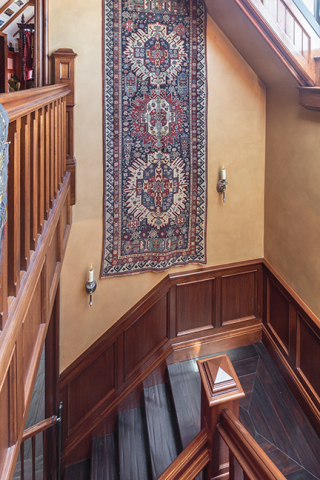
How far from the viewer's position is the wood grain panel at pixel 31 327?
3.52ft

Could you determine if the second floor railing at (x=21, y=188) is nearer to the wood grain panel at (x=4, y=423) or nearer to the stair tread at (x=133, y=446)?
the wood grain panel at (x=4, y=423)

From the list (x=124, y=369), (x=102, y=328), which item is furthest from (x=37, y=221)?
(x=124, y=369)

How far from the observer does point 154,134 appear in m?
2.74

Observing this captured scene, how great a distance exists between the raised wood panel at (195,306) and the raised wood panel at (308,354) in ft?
2.57

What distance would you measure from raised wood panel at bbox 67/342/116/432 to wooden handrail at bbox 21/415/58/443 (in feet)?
0.79

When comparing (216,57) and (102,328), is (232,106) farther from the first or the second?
(102,328)

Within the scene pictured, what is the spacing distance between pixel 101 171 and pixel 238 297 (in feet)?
5.46

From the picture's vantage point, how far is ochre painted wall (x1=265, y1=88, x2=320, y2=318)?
8.02 ft

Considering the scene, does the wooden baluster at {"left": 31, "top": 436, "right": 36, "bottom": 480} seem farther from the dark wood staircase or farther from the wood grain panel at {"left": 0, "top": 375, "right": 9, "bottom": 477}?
the wood grain panel at {"left": 0, "top": 375, "right": 9, "bottom": 477}

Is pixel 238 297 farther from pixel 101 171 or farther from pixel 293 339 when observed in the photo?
pixel 101 171

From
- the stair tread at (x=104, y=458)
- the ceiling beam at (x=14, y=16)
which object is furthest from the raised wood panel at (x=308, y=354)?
the ceiling beam at (x=14, y=16)

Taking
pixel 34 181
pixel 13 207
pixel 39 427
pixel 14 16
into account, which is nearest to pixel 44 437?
pixel 39 427

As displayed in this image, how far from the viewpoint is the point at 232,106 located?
2.91m

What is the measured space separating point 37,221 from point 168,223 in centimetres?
177
